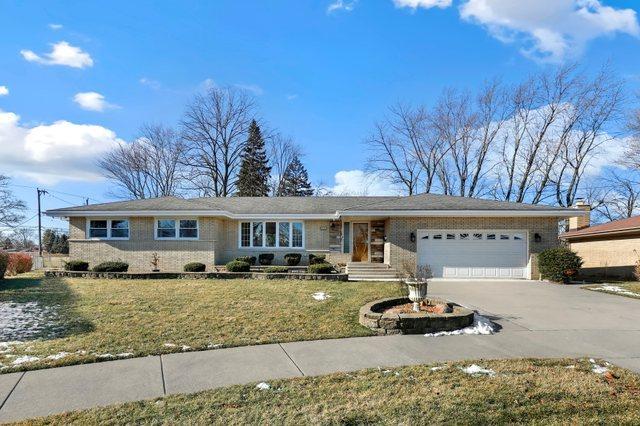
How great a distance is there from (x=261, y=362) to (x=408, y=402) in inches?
88.8

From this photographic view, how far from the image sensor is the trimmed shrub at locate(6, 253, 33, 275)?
1820 centimetres

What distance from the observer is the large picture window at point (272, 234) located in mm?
21859

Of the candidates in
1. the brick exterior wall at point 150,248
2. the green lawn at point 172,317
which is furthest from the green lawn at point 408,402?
the brick exterior wall at point 150,248

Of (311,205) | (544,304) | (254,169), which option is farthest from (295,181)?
(544,304)

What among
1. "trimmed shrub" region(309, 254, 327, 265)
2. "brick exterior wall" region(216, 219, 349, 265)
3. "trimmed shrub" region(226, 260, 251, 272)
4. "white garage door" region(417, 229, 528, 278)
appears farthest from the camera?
"brick exterior wall" region(216, 219, 349, 265)

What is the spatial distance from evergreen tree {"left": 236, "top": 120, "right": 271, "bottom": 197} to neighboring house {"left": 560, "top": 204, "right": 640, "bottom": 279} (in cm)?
2934

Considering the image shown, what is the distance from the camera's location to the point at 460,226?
17719 mm

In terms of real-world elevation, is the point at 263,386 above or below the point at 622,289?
above

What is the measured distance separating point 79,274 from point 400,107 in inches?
1161

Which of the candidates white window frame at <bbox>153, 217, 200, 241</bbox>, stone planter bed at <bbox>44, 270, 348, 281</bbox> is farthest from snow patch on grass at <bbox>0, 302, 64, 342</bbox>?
white window frame at <bbox>153, 217, 200, 241</bbox>

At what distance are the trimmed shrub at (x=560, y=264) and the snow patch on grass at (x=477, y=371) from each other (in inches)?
510

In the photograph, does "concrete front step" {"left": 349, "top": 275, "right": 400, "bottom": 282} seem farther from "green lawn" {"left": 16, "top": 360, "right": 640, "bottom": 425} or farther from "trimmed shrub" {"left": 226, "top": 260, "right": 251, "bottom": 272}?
"green lawn" {"left": 16, "top": 360, "right": 640, "bottom": 425}

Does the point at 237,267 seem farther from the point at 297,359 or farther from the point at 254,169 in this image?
the point at 254,169

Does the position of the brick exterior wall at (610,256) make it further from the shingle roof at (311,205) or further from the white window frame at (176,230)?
the white window frame at (176,230)
